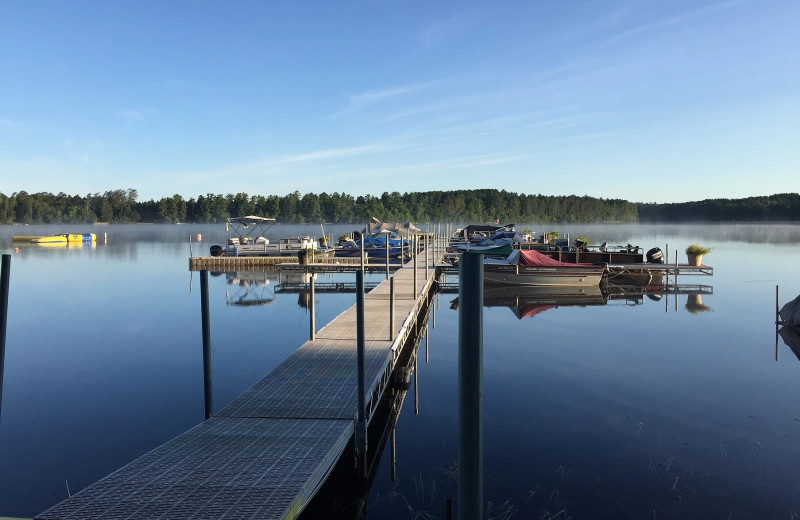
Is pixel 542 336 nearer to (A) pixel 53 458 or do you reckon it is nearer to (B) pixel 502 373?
(B) pixel 502 373

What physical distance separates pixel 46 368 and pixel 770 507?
1600 cm

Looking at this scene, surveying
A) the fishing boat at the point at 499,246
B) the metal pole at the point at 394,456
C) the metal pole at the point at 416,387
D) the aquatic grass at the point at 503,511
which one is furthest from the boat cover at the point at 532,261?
the aquatic grass at the point at 503,511

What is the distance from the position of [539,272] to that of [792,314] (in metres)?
10.6

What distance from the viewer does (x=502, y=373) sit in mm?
13969

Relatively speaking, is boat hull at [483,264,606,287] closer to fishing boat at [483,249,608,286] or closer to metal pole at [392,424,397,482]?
fishing boat at [483,249,608,286]

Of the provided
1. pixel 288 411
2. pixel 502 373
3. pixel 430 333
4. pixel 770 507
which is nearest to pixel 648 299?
pixel 430 333

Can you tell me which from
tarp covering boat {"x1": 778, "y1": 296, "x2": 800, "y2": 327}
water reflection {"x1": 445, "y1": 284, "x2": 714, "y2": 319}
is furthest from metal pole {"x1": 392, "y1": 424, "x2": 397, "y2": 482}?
tarp covering boat {"x1": 778, "y1": 296, "x2": 800, "y2": 327}

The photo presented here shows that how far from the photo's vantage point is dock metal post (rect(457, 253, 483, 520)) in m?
3.14

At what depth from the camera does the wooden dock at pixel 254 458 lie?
5.05 metres

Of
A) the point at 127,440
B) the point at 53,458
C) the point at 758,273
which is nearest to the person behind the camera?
the point at 53,458

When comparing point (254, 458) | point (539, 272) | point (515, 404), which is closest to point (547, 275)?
point (539, 272)

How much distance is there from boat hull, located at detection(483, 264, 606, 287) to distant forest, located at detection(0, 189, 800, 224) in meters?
139

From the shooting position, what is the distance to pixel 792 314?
18594mm

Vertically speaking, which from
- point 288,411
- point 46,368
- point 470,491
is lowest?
point 46,368
